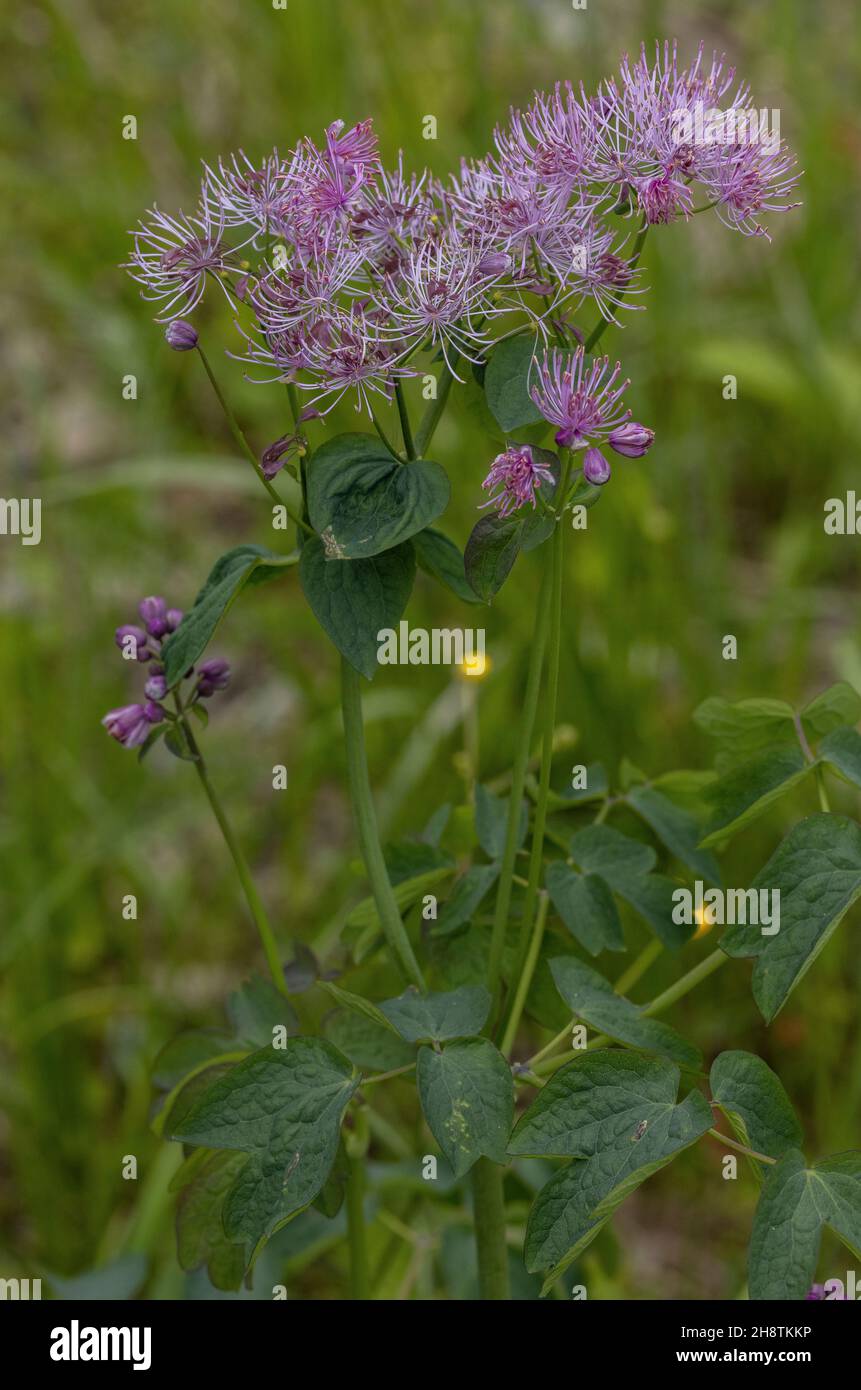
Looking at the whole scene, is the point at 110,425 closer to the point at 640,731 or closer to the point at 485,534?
the point at 640,731

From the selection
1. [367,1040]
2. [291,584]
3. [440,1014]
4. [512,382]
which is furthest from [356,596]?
[291,584]

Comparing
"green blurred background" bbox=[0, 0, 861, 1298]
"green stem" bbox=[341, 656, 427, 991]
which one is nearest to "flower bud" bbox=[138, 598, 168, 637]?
"green stem" bbox=[341, 656, 427, 991]

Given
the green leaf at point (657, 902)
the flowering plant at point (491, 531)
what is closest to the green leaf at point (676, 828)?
the green leaf at point (657, 902)

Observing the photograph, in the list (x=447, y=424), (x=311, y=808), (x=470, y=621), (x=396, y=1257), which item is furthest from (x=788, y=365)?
(x=396, y=1257)

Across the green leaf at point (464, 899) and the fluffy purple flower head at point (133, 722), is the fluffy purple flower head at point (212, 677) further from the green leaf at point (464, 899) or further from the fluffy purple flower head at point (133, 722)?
the green leaf at point (464, 899)

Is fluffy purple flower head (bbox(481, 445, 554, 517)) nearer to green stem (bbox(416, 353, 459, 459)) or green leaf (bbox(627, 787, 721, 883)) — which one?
green stem (bbox(416, 353, 459, 459))

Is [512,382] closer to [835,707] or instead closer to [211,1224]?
[835,707]
